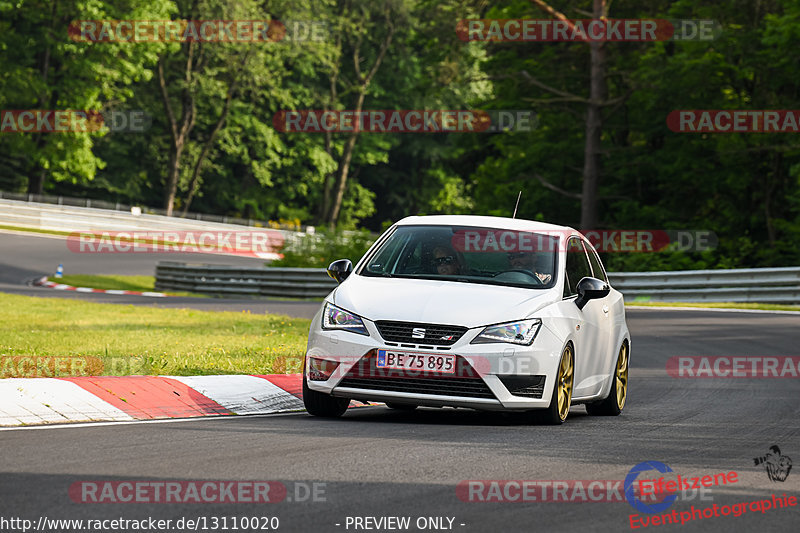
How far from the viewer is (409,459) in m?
7.50

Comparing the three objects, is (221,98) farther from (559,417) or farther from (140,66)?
(559,417)

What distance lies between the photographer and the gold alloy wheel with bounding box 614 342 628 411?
37.9ft

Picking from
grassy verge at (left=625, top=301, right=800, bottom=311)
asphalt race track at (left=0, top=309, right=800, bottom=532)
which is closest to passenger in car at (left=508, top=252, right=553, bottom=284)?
A: asphalt race track at (left=0, top=309, right=800, bottom=532)

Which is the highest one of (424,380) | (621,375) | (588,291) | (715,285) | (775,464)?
(588,291)

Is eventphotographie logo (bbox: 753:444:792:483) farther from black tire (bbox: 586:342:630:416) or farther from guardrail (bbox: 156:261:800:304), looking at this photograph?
guardrail (bbox: 156:261:800:304)

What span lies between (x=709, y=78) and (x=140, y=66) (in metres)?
35.3

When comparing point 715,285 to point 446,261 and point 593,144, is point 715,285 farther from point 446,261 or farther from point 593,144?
point 446,261

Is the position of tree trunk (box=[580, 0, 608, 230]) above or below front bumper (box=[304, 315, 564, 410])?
above

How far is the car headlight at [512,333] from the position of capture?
9219 millimetres

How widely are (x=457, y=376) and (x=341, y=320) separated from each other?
3.46 feet

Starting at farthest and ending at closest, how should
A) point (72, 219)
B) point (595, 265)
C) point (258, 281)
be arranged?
point (72, 219) → point (258, 281) → point (595, 265)

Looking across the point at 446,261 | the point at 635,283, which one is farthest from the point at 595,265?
the point at 635,283

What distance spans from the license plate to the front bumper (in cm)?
3

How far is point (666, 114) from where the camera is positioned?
38.5m
